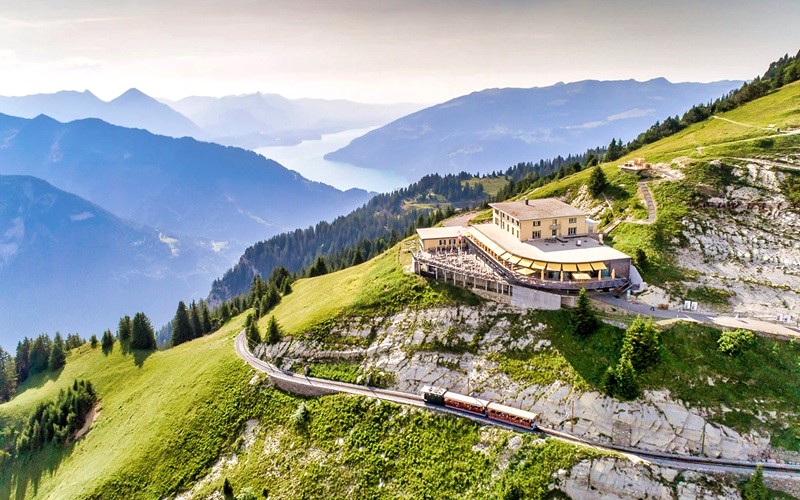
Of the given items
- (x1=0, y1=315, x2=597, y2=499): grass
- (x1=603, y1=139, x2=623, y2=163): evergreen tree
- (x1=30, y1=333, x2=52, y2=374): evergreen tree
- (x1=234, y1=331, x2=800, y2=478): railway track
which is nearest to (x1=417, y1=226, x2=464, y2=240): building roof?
(x1=0, y1=315, x2=597, y2=499): grass

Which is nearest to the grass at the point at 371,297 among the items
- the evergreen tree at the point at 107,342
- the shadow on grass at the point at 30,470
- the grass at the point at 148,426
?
the grass at the point at 148,426

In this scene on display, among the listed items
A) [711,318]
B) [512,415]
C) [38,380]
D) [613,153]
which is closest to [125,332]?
[38,380]

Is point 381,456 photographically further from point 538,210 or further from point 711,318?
point 538,210

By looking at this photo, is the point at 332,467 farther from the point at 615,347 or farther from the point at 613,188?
the point at 613,188

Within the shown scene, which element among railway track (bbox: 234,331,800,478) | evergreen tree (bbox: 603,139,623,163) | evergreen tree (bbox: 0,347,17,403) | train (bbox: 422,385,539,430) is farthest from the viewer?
evergreen tree (bbox: 603,139,623,163)

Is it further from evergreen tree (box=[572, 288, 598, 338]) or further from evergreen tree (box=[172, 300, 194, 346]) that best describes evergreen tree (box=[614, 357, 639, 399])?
evergreen tree (box=[172, 300, 194, 346])

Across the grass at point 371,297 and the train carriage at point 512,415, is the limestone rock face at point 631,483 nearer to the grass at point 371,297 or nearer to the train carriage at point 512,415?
the train carriage at point 512,415
